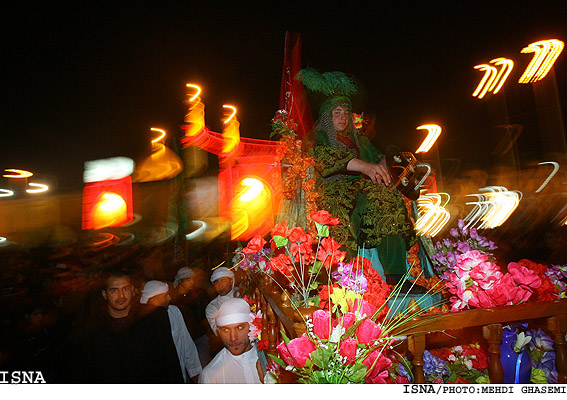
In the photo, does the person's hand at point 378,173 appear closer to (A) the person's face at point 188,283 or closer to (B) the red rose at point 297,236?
(B) the red rose at point 297,236

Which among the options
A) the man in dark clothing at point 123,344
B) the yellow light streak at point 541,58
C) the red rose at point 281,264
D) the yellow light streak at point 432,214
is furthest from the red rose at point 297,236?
the yellow light streak at point 541,58

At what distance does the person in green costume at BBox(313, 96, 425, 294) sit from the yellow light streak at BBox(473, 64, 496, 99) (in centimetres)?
439

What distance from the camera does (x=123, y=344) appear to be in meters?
2.72

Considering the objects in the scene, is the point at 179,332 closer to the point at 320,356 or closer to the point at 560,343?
the point at 320,356

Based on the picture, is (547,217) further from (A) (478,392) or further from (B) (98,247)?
(B) (98,247)

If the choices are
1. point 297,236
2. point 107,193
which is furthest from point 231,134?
point 297,236

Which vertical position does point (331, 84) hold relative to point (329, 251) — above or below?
above

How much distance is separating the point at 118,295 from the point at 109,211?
714cm

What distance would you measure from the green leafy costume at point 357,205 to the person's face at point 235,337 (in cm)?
124

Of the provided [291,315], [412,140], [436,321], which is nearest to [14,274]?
[291,315]

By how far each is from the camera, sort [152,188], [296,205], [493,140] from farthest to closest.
→ [152,188] < [493,140] < [296,205]

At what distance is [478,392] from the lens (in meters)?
1.65

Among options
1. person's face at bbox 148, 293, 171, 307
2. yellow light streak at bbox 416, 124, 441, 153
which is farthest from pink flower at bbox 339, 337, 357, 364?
yellow light streak at bbox 416, 124, 441, 153

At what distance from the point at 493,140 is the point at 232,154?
609 cm
